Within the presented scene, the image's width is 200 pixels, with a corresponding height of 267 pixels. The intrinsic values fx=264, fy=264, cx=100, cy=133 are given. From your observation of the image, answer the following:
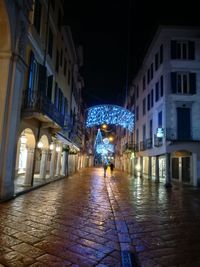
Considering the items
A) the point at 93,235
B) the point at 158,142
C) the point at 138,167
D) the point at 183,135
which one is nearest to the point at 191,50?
the point at 183,135

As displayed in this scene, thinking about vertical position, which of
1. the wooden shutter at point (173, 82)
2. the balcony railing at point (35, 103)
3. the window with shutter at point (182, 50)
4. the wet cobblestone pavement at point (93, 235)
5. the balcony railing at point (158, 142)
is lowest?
the wet cobblestone pavement at point (93, 235)

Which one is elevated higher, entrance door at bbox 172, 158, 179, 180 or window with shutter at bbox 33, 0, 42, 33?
window with shutter at bbox 33, 0, 42, 33

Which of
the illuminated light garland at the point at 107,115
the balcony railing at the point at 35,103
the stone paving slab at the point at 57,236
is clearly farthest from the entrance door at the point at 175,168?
the stone paving slab at the point at 57,236

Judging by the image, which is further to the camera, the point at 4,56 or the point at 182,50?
the point at 182,50

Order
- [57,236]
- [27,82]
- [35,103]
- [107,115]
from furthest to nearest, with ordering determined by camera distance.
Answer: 1. [107,115]
2. [35,103]
3. [27,82]
4. [57,236]

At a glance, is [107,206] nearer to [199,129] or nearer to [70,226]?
[70,226]

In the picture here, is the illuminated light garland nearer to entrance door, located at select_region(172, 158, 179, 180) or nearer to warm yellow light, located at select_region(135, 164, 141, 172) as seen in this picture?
entrance door, located at select_region(172, 158, 179, 180)

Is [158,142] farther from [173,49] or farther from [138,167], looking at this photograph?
[138,167]

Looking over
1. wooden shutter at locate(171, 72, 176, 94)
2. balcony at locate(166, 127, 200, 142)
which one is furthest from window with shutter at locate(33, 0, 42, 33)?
balcony at locate(166, 127, 200, 142)

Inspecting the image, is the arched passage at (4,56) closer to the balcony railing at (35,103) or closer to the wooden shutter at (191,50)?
the balcony railing at (35,103)

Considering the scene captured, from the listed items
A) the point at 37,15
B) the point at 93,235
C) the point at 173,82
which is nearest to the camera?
the point at 93,235

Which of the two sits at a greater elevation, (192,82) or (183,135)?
(192,82)

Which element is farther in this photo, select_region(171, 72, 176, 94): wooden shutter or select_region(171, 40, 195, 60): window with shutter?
select_region(171, 40, 195, 60): window with shutter

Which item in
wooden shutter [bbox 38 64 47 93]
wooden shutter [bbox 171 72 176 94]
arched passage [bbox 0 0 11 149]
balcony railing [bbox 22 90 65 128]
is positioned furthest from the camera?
Result: wooden shutter [bbox 171 72 176 94]
